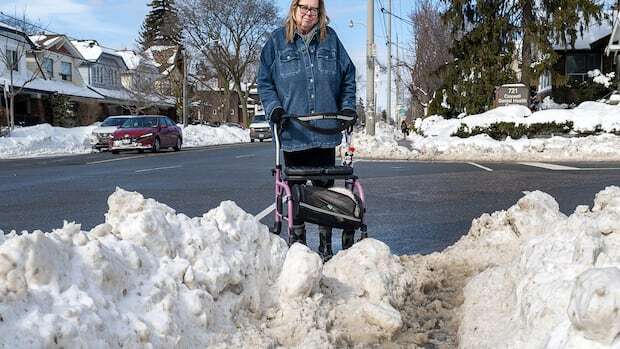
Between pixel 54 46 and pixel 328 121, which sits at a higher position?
pixel 54 46

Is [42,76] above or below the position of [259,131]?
above

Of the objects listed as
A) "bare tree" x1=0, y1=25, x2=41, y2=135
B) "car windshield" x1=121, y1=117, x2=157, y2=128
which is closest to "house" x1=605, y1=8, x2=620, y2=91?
"car windshield" x1=121, y1=117, x2=157, y2=128

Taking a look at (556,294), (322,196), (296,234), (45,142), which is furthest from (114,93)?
(556,294)

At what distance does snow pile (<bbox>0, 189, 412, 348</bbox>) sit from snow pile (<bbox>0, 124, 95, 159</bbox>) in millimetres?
23245

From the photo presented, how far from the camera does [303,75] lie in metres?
4.36

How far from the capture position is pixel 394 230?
622 centimetres

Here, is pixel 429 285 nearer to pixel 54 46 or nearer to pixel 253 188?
pixel 253 188

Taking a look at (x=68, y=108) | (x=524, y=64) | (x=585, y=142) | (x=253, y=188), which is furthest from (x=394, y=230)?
(x=68, y=108)

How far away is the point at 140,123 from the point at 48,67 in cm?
2788

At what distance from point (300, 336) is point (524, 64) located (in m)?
25.6

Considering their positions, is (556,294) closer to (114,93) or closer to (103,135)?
(103,135)

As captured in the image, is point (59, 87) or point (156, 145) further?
point (59, 87)

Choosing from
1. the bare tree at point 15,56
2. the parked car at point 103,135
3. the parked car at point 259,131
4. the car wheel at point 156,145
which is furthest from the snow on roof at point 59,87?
the car wheel at point 156,145

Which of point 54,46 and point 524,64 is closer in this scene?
point 524,64
